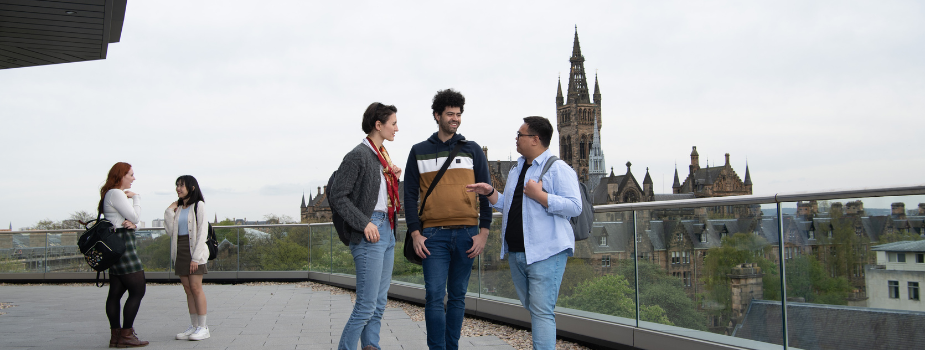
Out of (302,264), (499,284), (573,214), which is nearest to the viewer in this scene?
(573,214)

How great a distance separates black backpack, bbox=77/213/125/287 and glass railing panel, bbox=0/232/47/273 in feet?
33.1

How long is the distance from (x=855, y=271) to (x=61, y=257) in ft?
47.0

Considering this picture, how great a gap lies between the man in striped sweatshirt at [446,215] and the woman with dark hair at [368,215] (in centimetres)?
17

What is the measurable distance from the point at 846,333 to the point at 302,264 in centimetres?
1037

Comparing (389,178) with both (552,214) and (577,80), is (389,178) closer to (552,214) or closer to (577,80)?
(552,214)

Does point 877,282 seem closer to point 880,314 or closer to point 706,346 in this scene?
point 880,314

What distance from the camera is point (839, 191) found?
312 centimetres

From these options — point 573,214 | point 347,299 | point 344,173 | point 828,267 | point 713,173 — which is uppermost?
point 713,173

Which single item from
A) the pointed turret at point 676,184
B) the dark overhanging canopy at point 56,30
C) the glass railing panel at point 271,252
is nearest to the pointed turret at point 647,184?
the pointed turret at point 676,184

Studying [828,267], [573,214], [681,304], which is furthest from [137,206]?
[828,267]

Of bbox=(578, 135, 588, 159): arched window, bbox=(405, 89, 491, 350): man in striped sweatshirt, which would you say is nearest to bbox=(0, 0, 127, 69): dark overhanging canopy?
bbox=(405, 89, 491, 350): man in striped sweatshirt

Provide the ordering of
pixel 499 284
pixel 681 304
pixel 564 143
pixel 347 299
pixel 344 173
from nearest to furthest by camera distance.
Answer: pixel 344 173 → pixel 681 304 → pixel 499 284 → pixel 347 299 → pixel 564 143

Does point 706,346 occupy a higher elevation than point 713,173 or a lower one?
lower

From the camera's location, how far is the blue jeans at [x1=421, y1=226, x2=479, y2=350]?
3.59m
